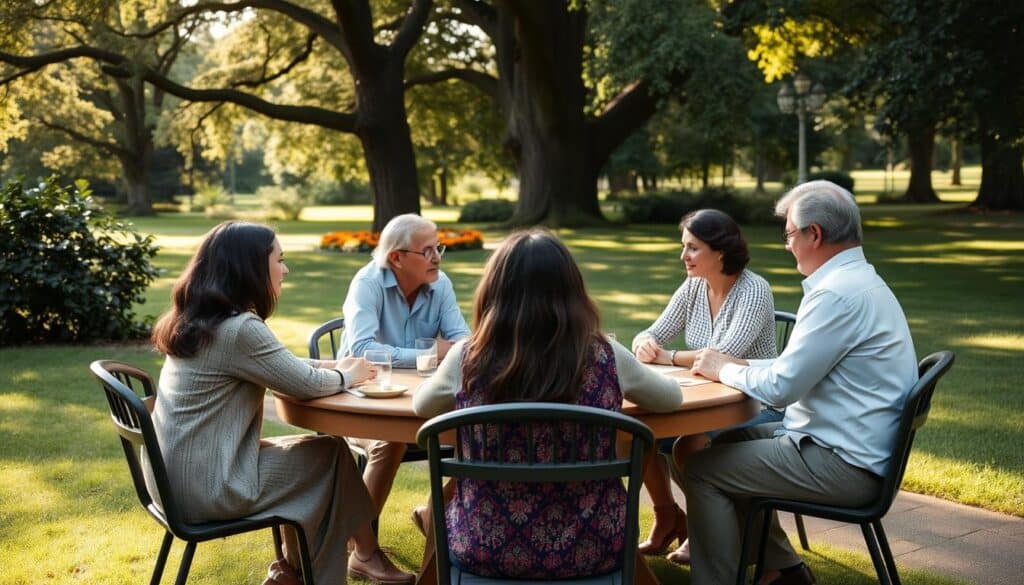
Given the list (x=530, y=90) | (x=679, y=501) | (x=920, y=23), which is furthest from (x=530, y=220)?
(x=679, y=501)

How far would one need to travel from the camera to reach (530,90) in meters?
27.4

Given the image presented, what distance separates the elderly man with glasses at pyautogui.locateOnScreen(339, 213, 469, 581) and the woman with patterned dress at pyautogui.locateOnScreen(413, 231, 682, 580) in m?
1.65

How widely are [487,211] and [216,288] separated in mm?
36409

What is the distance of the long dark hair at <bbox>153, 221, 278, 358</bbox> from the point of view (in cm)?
366

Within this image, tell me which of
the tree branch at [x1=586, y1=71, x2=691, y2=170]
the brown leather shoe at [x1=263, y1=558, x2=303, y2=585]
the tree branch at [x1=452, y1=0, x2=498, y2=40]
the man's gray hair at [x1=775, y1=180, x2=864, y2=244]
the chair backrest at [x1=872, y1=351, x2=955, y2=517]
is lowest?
the brown leather shoe at [x1=263, y1=558, x2=303, y2=585]

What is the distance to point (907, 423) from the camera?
3.58 meters

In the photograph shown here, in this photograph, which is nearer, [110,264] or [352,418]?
[352,418]

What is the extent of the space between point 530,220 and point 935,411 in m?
21.4

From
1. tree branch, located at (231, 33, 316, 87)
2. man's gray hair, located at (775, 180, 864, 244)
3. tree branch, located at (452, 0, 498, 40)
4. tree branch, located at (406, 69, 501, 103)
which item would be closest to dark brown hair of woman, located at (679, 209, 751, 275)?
man's gray hair, located at (775, 180, 864, 244)

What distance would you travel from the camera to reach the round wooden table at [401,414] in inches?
141

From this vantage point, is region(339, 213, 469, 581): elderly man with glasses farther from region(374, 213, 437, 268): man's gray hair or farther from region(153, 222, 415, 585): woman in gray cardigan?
region(153, 222, 415, 585): woman in gray cardigan

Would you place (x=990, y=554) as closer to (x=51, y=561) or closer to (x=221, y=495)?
(x=221, y=495)

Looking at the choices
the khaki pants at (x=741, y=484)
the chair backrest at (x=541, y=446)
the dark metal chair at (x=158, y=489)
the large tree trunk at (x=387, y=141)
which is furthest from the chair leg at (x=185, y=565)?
the large tree trunk at (x=387, y=141)

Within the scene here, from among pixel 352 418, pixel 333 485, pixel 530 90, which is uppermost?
pixel 530 90
